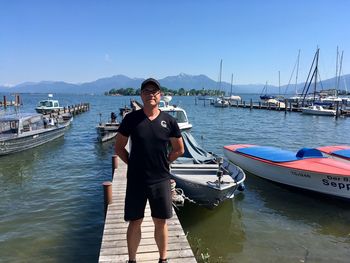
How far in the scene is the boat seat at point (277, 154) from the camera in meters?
13.4

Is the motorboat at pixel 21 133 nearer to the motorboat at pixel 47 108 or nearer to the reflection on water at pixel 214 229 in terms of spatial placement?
the reflection on water at pixel 214 229

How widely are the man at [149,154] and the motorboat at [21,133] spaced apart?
1710 cm

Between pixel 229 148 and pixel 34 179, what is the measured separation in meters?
9.04

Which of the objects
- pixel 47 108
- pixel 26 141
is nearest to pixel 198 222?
pixel 26 141

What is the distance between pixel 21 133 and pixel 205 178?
1442 cm

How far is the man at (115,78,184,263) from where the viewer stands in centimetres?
446

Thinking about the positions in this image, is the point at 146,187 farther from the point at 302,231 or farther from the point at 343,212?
the point at 343,212

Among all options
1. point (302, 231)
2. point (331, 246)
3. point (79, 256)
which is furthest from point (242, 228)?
point (79, 256)

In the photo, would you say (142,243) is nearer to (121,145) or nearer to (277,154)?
(121,145)

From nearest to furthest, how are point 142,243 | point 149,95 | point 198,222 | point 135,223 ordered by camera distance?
point 149,95 → point 135,223 → point 142,243 → point 198,222

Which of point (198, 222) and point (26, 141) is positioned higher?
point (26, 141)

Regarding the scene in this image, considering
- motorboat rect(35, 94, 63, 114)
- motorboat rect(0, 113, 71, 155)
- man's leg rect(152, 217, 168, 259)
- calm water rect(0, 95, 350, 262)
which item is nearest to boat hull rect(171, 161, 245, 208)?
calm water rect(0, 95, 350, 262)

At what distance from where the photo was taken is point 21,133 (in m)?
20.8

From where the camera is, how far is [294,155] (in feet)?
45.4
